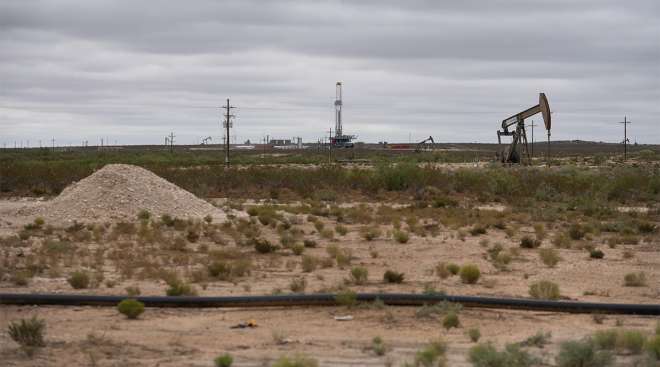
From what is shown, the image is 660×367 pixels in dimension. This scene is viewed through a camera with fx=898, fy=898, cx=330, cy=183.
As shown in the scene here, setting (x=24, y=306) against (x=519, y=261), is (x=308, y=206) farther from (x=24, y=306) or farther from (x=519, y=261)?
(x=24, y=306)

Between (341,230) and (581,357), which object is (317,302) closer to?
(581,357)

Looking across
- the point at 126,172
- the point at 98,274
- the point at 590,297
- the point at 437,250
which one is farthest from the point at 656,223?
the point at 98,274

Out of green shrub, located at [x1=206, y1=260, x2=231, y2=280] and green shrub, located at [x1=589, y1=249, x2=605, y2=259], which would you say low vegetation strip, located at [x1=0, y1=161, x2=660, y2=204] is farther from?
green shrub, located at [x1=206, y1=260, x2=231, y2=280]

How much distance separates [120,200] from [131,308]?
676 inches

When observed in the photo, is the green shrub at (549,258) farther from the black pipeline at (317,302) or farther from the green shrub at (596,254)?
the black pipeline at (317,302)

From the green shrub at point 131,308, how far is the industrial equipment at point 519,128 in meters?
41.7

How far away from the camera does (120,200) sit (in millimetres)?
29750

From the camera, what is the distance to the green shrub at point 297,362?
9.41m

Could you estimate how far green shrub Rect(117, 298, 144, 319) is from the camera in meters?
13.1

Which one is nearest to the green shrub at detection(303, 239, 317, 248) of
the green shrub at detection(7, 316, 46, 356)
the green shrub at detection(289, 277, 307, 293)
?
the green shrub at detection(289, 277, 307, 293)

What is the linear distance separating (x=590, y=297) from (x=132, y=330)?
8.21m

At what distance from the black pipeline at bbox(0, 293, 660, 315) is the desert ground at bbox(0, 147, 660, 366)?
5.8 inches

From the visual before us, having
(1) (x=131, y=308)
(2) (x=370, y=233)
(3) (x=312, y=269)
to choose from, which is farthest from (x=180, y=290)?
(2) (x=370, y=233)

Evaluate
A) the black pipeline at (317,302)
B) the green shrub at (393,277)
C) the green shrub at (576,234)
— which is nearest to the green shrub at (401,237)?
the green shrub at (576,234)
